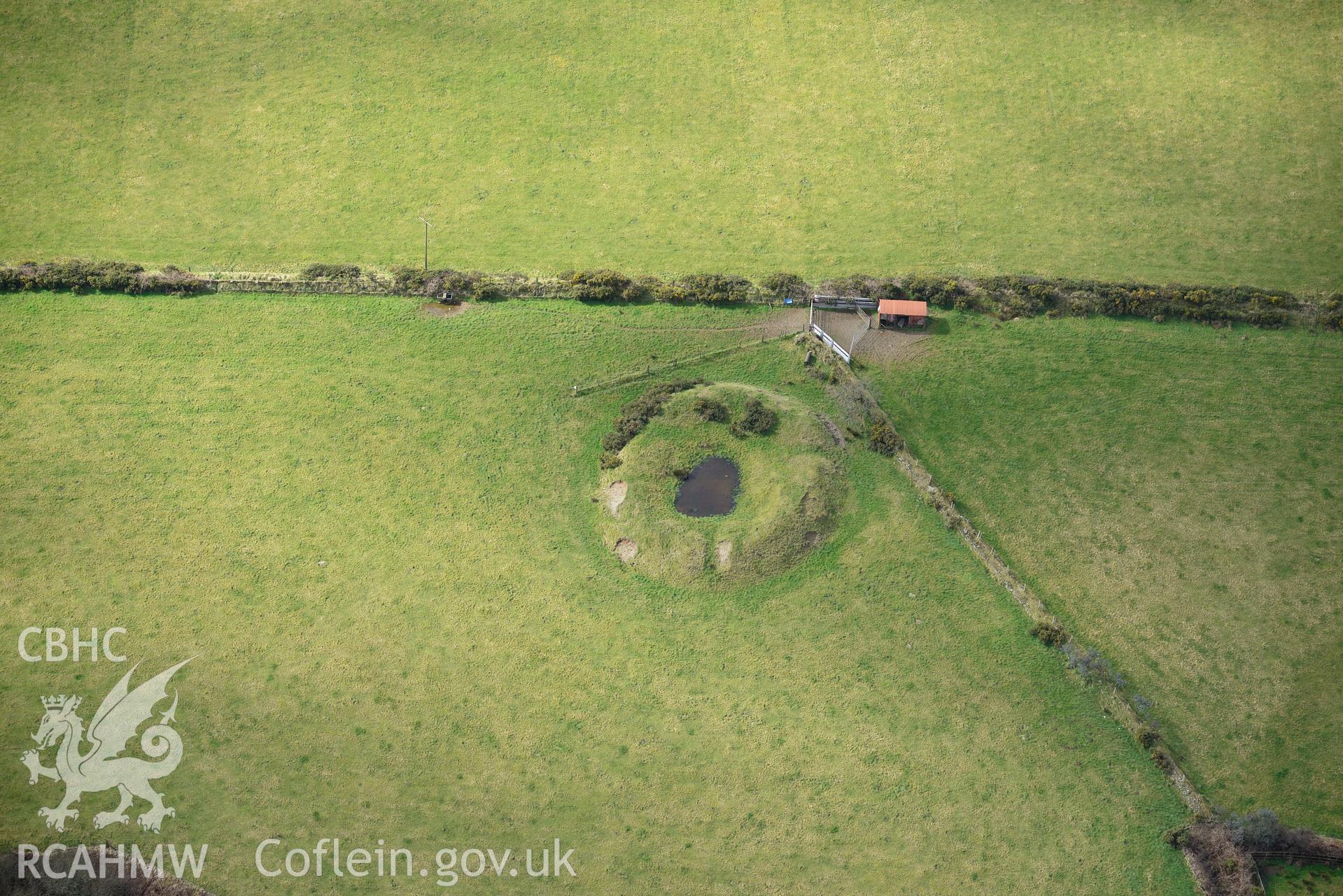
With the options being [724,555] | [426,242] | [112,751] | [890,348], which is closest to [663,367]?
[724,555]

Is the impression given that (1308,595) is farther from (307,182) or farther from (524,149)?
(307,182)

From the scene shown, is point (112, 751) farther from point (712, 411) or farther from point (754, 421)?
point (754, 421)

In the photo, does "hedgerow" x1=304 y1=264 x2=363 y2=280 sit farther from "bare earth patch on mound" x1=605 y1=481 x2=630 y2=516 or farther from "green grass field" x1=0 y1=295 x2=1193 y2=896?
"bare earth patch on mound" x1=605 y1=481 x2=630 y2=516

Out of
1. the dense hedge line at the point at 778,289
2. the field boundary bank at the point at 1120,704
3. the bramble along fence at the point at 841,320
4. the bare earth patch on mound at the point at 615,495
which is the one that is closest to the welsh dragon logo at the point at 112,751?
the bare earth patch on mound at the point at 615,495

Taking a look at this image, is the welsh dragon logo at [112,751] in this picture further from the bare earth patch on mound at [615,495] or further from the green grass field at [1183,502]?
the green grass field at [1183,502]


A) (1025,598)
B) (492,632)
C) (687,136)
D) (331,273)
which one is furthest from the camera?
(687,136)

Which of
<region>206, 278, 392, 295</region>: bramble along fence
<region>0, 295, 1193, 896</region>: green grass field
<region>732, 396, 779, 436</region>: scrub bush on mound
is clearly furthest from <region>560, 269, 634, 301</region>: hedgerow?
<region>206, 278, 392, 295</region>: bramble along fence
